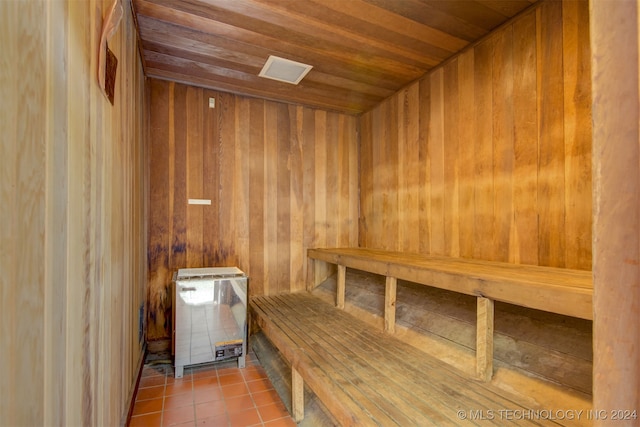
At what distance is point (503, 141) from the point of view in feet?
6.25

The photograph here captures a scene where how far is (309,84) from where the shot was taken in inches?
104

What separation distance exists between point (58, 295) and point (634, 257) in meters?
1.12

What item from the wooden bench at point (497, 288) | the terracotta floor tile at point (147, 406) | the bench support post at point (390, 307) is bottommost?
the terracotta floor tile at point (147, 406)

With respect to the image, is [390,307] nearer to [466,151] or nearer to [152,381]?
[466,151]

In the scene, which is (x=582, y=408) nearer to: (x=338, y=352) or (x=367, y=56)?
(x=338, y=352)

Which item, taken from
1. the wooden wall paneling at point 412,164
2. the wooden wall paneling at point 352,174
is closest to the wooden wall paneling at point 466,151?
the wooden wall paneling at point 412,164

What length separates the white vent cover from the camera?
227 centimetres

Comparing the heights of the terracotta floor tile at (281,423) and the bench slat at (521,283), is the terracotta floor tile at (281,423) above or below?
below

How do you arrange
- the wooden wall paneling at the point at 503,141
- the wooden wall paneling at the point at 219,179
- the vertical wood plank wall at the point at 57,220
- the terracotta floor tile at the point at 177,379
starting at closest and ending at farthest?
1. the vertical wood plank wall at the point at 57,220
2. the wooden wall paneling at the point at 503,141
3. the terracotta floor tile at the point at 177,379
4. the wooden wall paneling at the point at 219,179

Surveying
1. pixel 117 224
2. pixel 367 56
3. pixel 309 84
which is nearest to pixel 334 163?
pixel 309 84

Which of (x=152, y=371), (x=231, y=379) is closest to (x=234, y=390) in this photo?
(x=231, y=379)

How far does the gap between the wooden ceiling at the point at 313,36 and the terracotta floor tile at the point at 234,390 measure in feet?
7.75

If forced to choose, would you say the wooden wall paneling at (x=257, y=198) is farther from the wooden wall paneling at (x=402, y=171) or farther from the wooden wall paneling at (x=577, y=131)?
the wooden wall paneling at (x=577, y=131)

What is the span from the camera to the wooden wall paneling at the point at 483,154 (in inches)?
78.1
